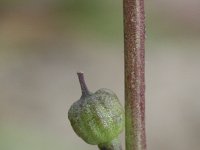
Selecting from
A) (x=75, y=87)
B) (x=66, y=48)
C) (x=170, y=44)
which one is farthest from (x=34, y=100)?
(x=170, y=44)

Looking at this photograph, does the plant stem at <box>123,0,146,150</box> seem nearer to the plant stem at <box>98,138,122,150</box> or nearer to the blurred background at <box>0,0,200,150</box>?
the plant stem at <box>98,138,122,150</box>

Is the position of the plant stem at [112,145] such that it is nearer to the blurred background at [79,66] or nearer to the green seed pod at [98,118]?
the green seed pod at [98,118]

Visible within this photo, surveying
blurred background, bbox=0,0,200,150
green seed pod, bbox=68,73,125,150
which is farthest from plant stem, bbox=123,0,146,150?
blurred background, bbox=0,0,200,150

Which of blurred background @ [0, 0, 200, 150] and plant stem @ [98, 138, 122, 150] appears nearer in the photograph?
plant stem @ [98, 138, 122, 150]

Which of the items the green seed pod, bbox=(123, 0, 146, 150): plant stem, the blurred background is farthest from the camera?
the blurred background

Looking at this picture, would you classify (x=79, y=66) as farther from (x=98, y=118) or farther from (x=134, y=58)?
(x=134, y=58)

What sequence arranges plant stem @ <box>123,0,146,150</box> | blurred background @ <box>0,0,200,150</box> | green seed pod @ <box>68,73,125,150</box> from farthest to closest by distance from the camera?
blurred background @ <box>0,0,200,150</box> → green seed pod @ <box>68,73,125,150</box> → plant stem @ <box>123,0,146,150</box>

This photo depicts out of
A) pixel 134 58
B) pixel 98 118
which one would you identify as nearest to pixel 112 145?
pixel 98 118
